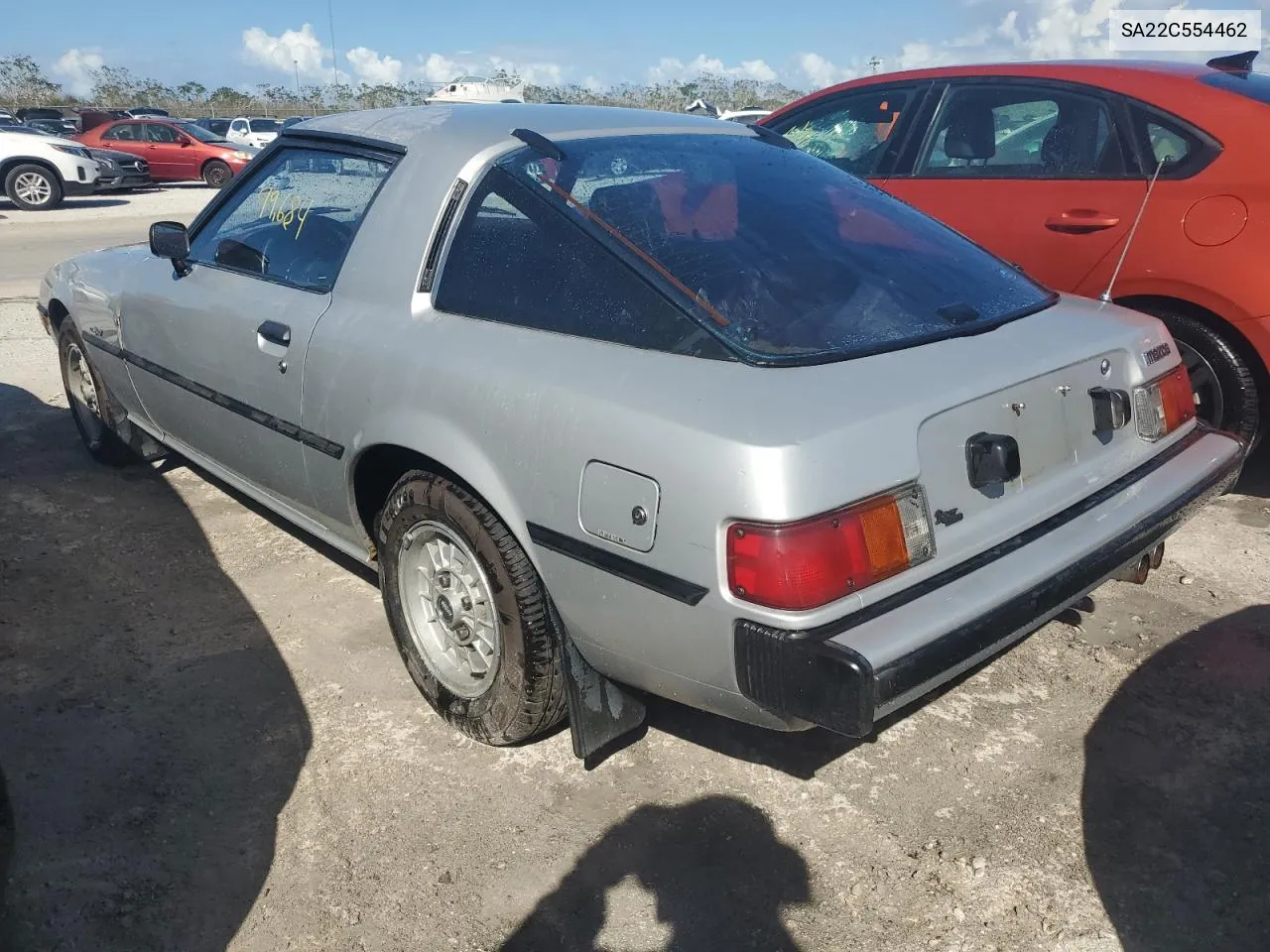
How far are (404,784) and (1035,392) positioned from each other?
1823mm

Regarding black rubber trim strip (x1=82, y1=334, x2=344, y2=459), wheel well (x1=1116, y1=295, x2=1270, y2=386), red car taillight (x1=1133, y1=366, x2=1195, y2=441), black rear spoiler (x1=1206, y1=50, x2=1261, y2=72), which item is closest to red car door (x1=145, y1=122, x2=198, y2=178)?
black rubber trim strip (x1=82, y1=334, x2=344, y2=459)

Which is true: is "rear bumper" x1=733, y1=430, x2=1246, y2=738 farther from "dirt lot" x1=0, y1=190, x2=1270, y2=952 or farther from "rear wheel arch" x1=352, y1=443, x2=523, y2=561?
"rear wheel arch" x1=352, y1=443, x2=523, y2=561

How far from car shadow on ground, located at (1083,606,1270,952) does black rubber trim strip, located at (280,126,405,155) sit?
2.56m

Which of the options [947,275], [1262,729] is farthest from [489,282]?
[1262,729]

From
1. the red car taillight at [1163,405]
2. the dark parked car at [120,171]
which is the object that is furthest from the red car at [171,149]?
the red car taillight at [1163,405]

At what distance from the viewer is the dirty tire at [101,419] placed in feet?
14.4

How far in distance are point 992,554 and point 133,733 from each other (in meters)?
2.30

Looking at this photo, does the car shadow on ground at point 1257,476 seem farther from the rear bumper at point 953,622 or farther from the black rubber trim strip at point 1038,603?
the rear bumper at point 953,622

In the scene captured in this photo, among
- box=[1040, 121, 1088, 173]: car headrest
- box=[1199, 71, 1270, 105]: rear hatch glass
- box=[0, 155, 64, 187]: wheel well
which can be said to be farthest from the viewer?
box=[0, 155, 64, 187]: wheel well

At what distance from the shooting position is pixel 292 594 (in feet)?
11.9

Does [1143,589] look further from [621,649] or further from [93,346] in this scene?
[93,346]

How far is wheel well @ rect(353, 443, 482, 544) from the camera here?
2.62 metres

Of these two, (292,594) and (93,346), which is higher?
(93,346)

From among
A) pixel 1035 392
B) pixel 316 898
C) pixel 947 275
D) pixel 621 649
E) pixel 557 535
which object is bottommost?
pixel 316 898
